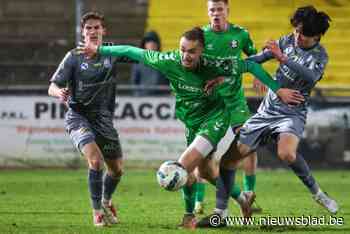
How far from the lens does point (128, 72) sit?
22.8m

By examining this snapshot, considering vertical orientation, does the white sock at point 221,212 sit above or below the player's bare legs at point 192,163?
below

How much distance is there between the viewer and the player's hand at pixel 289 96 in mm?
10641

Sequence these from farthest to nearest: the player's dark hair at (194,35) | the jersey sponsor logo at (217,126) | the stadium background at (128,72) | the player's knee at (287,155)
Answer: the stadium background at (128,72) → the player's knee at (287,155) → the jersey sponsor logo at (217,126) → the player's dark hair at (194,35)

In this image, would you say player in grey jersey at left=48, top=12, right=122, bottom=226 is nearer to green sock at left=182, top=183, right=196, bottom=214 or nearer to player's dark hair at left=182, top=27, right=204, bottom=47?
green sock at left=182, top=183, right=196, bottom=214

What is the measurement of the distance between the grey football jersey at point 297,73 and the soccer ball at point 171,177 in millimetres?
1888

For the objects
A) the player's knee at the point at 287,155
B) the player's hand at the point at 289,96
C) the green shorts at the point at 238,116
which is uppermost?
the player's hand at the point at 289,96

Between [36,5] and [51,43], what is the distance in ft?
7.57

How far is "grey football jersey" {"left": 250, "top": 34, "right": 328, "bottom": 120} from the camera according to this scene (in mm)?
11039

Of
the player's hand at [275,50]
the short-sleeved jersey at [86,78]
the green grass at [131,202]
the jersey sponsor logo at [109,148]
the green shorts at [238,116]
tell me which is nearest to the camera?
the green grass at [131,202]

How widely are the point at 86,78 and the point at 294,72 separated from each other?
2251mm

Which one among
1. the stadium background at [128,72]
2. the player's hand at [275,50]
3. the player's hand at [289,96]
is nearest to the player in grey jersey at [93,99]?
the player's hand at [275,50]

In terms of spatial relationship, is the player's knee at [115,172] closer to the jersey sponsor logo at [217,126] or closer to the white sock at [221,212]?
the white sock at [221,212]

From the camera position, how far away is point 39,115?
1930 cm

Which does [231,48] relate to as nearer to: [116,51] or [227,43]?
[227,43]
